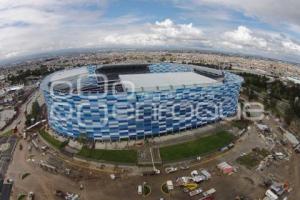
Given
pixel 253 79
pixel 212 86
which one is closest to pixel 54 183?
pixel 212 86

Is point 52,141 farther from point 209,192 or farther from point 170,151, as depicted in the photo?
point 209,192

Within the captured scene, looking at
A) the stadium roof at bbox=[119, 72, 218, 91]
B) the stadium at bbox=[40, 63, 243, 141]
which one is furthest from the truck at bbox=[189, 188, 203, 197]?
the stadium roof at bbox=[119, 72, 218, 91]

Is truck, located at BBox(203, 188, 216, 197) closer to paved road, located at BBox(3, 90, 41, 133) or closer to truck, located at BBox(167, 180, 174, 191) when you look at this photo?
truck, located at BBox(167, 180, 174, 191)

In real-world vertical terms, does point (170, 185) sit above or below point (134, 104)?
below

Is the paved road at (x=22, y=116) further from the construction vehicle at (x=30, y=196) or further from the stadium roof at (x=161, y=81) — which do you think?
the stadium roof at (x=161, y=81)

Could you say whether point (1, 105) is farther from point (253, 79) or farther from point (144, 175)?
point (253, 79)

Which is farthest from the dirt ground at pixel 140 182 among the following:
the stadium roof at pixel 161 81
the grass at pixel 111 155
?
the stadium roof at pixel 161 81

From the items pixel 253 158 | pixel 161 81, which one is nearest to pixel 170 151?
pixel 253 158
